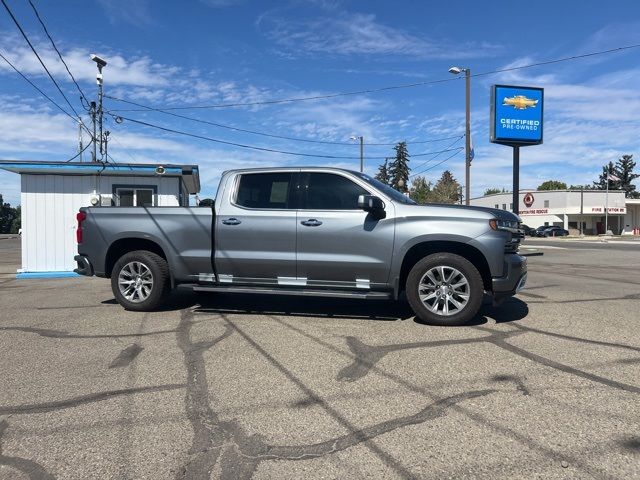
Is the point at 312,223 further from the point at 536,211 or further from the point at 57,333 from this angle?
the point at 536,211

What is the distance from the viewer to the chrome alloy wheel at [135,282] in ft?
23.5

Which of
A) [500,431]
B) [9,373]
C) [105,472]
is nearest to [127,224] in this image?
[9,373]

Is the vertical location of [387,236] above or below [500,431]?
above

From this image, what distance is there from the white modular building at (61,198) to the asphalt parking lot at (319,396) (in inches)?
303

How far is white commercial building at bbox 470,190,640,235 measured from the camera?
Result: 224 ft

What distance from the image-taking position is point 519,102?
23.6 m

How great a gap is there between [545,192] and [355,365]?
75322 millimetres

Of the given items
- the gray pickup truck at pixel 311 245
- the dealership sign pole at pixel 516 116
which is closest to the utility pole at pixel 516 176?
the dealership sign pole at pixel 516 116

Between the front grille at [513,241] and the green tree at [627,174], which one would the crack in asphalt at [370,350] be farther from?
the green tree at [627,174]

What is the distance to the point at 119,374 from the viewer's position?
4.49 metres

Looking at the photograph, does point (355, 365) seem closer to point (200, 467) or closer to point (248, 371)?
point (248, 371)

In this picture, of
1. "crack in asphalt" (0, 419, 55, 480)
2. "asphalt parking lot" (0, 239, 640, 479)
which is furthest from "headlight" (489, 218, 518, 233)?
"crack in asphalt" (0, 419, 55, 480)

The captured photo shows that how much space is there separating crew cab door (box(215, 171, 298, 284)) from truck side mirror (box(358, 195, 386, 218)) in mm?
974

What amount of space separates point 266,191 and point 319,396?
3.56m
